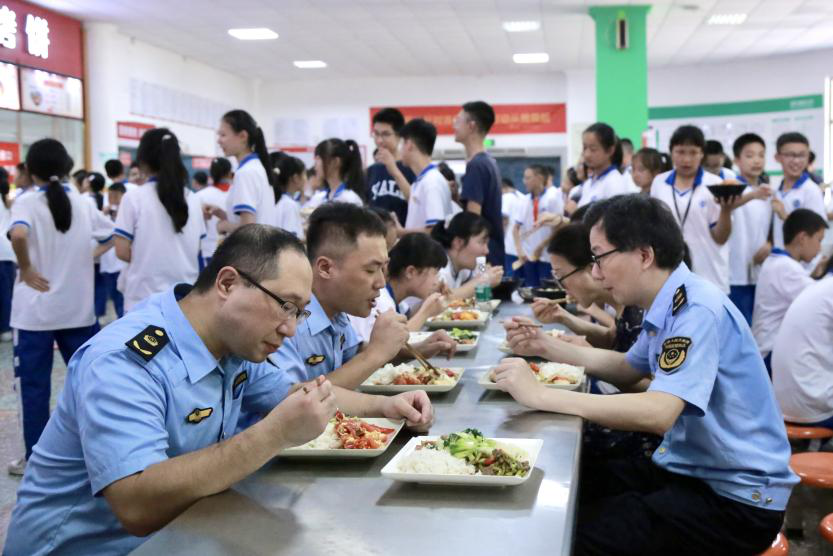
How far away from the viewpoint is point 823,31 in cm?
1004

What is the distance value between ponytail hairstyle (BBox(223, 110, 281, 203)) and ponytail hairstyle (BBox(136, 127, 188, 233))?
60cm

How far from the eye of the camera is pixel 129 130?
9.45 meters

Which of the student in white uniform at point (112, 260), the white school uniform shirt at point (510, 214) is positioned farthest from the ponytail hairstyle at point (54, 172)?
the white school uniform shirt at point (510, 214)

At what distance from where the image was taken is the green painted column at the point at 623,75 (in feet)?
28.3

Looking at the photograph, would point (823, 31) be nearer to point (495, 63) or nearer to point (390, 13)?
point (495, 63)

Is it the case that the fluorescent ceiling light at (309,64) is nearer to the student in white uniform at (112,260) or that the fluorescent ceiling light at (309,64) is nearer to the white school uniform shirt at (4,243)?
the student in white uniform at (112,260)

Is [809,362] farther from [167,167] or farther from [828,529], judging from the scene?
[167,167]

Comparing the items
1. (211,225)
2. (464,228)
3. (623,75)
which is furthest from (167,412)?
(623,75)

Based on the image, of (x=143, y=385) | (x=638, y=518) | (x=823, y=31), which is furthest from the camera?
(x=823, y=31)

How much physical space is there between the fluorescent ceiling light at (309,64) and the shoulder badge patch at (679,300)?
34.1 feet

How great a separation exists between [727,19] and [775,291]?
626 centimetres

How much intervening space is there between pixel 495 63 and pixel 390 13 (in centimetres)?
355

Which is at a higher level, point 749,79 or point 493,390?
point 749,79

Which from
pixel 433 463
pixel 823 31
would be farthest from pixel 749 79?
pixel 433 463
